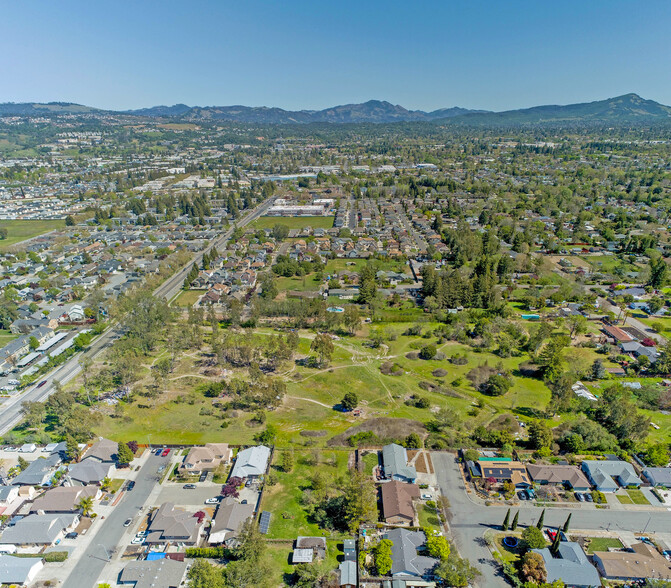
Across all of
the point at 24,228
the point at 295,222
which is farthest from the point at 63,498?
the point at 24,228

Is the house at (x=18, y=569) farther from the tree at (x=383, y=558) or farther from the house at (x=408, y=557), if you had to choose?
the house at (x=408, y=557)

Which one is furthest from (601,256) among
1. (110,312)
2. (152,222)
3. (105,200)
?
(105,200)

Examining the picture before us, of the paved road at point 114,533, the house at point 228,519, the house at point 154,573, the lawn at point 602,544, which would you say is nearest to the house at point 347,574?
the house at point 228,519

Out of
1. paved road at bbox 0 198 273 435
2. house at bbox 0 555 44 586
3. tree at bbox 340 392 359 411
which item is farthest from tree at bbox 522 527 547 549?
paved road at bbox 0 198 273 435

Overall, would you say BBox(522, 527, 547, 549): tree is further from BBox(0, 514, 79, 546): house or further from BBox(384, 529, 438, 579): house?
BBox(0, 514, 79, 546): house

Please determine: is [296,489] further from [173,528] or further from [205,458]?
[173,528]

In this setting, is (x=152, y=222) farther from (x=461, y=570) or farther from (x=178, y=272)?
(x=461, y=570)
